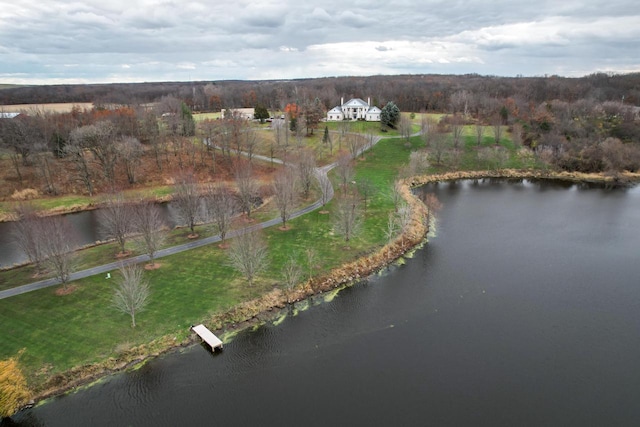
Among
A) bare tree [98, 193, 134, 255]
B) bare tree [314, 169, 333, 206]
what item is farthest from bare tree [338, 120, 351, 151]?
bare tree [98, 193, 134, 255]

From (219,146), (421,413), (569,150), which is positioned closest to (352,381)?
(421,413)

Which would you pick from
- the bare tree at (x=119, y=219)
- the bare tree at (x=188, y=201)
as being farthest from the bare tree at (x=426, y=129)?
the bare tree at (x=119, y=219)

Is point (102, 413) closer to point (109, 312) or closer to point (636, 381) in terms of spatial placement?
point (109, 312)

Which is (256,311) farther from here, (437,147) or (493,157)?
(493,157)

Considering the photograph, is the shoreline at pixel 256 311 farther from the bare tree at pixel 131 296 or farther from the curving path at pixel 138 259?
the curving path at pixel 138 259

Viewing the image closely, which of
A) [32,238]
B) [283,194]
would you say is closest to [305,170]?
[283,194]

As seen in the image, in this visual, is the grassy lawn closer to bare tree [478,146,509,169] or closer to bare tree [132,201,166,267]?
bare tree [132,201,166,267]
